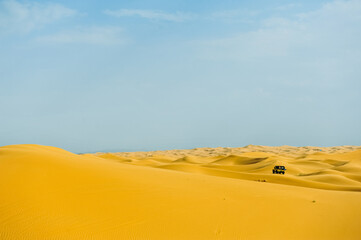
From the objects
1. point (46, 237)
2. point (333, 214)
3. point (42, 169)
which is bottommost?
point (46, 237)

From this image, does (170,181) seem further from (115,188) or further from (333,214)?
(333,214)

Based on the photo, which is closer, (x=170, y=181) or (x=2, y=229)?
(x=2, y=229)

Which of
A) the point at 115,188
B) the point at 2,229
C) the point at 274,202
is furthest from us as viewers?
the point at 274,202

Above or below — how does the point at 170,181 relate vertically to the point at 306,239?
above

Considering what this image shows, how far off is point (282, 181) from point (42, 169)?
13.9 m

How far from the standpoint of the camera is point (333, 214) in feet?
35.1

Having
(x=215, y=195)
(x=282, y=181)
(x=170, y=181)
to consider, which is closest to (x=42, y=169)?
(x=170, y=181)

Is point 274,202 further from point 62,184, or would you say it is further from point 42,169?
point 42,169

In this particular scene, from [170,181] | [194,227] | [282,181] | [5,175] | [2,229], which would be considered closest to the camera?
[2,229]

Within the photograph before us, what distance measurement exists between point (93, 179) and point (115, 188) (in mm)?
865

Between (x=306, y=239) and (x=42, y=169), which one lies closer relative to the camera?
(x=306, y=239)

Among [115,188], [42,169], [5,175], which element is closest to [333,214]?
[115,188]

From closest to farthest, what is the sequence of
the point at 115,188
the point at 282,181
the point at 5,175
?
the point at 5,175 < the point at 115,188 < the point at 282,181

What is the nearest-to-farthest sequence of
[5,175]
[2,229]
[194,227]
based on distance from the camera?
1. [2,229]
2. [194,227]
3. [5,175]
